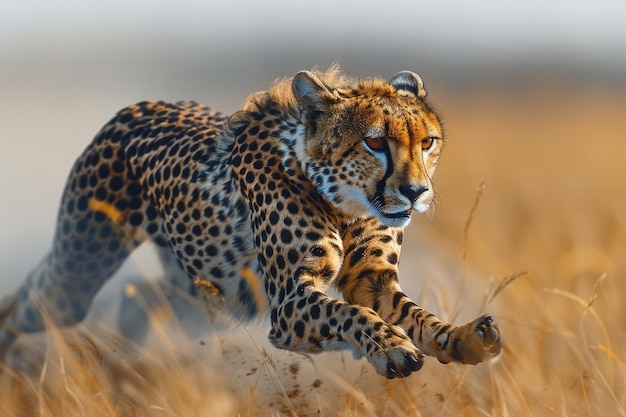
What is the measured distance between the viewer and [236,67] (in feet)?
124

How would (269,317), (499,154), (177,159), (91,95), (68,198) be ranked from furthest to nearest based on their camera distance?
(91,95) < (499,154) < (68,198) < (177,159) < (269,317)

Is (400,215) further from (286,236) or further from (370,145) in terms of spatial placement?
(286,236)

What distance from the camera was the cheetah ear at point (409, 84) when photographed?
4.12 meters

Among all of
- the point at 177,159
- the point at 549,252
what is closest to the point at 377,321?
the point at 177,159

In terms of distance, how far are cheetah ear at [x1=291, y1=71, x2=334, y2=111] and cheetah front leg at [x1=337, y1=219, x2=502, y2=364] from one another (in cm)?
45

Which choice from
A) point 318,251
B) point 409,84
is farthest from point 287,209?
point 409,84

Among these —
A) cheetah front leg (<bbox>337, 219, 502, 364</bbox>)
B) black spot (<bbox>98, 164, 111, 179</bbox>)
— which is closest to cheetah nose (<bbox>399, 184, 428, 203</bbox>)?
cheetah front leg (<bbox>337, 219, 502, 364</bbox>)

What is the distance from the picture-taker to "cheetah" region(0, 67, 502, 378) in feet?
11.8

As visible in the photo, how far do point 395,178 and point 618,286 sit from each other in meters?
3.17

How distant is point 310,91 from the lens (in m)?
3.98

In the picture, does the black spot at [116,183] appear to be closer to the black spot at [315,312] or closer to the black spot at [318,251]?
the black spot at [318,251]

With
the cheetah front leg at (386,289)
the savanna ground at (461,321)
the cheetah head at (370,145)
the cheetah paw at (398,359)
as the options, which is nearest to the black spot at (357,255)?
the cheetah front leg at (386,289)

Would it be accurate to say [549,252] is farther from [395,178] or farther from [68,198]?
[395,178]

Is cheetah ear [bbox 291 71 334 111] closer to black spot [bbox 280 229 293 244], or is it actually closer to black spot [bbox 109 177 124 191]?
black spot [bbox 280 229 293 244]
